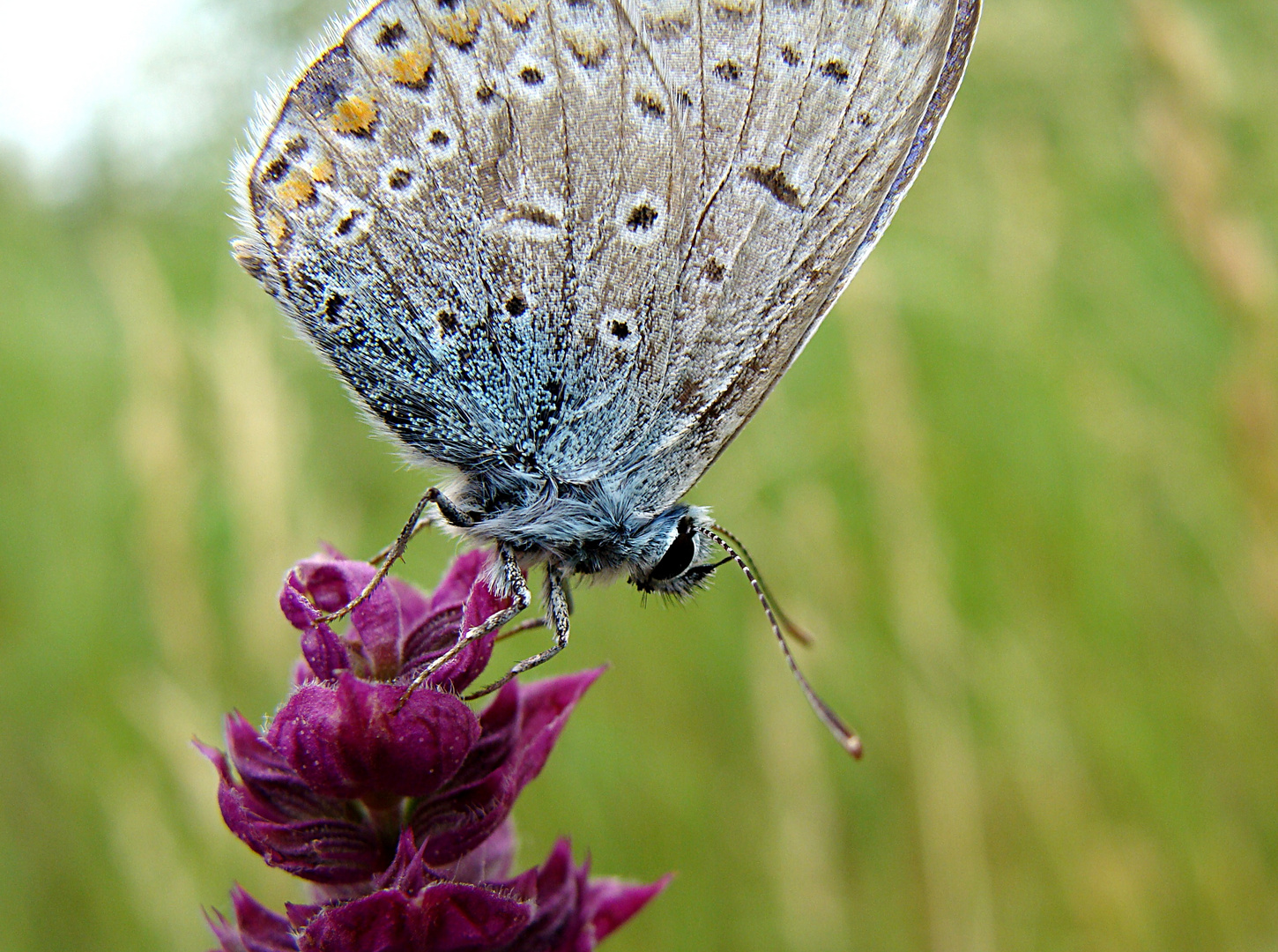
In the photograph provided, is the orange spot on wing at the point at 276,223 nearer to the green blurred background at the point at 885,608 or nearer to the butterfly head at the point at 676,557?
the butterfly head at the point at 676,557

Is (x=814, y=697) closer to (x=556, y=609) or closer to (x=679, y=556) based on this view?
(x=679, y=556)

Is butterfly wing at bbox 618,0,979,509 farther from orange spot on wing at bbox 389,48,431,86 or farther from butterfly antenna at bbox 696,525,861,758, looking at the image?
orange spot on wing at bbox 389,48,431,86

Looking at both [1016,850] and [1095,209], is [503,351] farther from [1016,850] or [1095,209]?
[1095,209]

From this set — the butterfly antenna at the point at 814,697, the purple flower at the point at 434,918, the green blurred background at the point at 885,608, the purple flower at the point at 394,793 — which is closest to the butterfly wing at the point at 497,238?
the butterfly antenna at the point at 814,697

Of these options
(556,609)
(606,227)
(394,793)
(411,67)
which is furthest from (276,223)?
(394,793)

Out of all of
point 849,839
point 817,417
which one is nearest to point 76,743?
point 849,839
